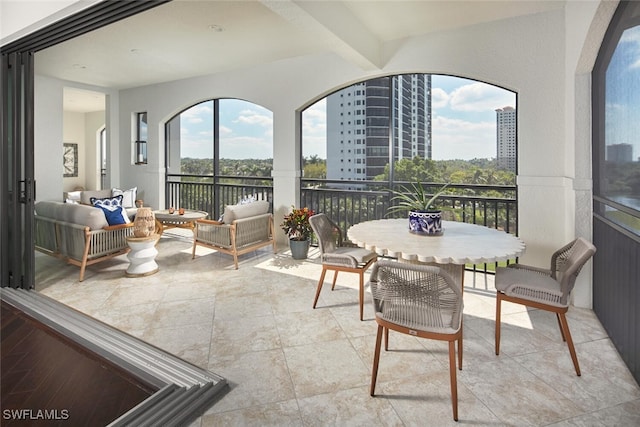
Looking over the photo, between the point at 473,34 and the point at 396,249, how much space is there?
9.38 feet

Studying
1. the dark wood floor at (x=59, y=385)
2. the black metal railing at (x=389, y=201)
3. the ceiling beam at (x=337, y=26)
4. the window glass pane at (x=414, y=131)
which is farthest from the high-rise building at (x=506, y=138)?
the dark wood floor at (x=59, y=385)

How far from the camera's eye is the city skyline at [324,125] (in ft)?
13.7

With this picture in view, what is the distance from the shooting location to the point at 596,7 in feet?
8.03

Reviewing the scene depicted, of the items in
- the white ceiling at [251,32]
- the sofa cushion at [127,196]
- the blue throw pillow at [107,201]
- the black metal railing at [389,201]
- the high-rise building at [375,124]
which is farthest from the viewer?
the sofa cushion at [127,196]

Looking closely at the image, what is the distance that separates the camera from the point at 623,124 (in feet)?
7.45

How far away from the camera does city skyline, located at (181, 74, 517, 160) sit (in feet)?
13.7

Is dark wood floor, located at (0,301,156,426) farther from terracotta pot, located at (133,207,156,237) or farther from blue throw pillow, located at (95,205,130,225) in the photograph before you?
blue throw pillow, located at (95,205,130,225)

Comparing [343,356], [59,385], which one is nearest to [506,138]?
[343,356]

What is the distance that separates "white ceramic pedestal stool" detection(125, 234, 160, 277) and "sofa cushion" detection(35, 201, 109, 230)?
1.20ft

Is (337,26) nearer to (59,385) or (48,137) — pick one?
(59,385)

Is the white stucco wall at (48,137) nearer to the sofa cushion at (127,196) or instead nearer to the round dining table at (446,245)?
the sofa cushion at (127,196)

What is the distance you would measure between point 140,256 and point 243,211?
1.28 meters

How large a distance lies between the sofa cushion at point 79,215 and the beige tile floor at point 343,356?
647 mm

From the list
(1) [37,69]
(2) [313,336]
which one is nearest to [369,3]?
(2) [313,336]
